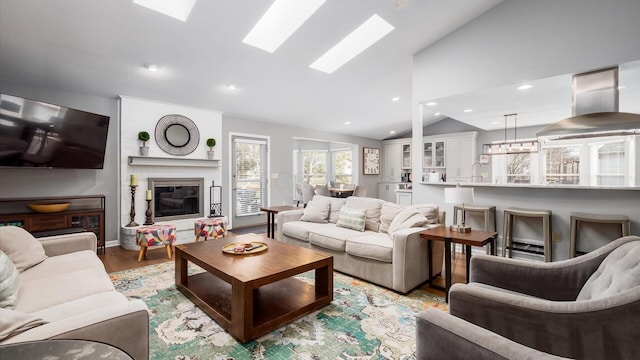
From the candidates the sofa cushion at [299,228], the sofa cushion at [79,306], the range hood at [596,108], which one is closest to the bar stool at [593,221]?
the range hood at [596,108]

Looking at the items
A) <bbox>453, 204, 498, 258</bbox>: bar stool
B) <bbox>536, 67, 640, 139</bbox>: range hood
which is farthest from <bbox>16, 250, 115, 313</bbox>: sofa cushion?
<bbox>536, 67, 640, 139</bbox>: range hood

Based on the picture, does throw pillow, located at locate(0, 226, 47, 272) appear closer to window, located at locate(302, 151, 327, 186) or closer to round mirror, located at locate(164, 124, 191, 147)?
round mirror, located at locate(164, 124, 191, 147)

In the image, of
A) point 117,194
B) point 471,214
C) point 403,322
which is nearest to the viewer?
point 403,322

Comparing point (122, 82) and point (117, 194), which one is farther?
point (117, 194)

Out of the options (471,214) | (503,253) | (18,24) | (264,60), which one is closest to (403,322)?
(503,253)

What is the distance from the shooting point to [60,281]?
6.11 ft

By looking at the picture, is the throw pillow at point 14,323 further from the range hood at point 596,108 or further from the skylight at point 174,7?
the range hood at point 596,108

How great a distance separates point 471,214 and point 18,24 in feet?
18.4

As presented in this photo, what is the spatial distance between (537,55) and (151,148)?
18.5 feet

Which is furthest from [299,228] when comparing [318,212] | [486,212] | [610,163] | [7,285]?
[610,163]

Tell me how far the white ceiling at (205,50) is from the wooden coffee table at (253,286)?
2.37 meters

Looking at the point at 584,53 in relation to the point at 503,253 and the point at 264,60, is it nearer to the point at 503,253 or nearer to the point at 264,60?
the point at 503,253

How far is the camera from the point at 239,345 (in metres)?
1.90

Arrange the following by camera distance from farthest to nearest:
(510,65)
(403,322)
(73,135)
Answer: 1. (73,135)
2. (510,65)
3. (403,322)
